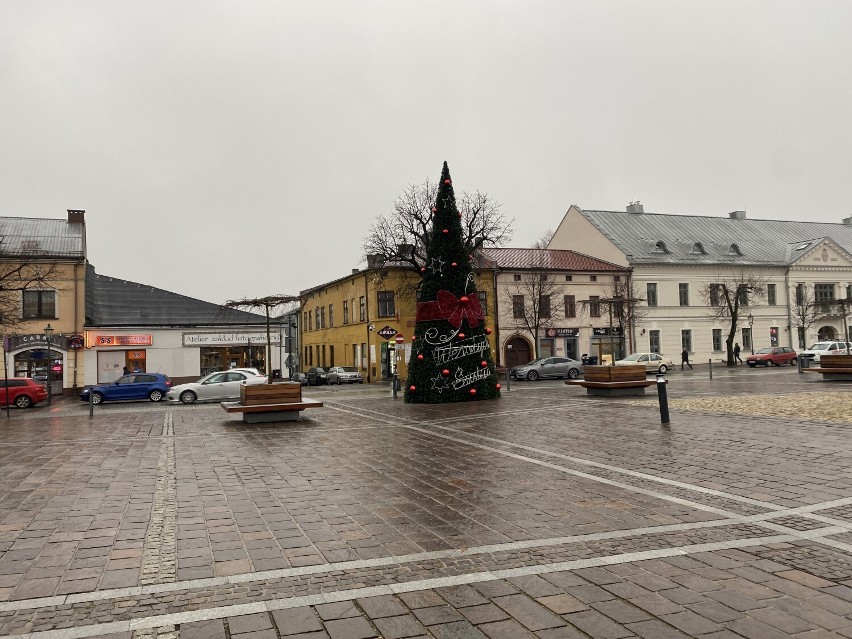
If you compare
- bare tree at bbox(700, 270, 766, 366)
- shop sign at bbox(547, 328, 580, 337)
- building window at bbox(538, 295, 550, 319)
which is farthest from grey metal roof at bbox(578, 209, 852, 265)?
building window at bbox(538, 295, 550, 319)

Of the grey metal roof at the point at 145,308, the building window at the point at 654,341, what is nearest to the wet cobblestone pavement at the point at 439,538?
the grey metal roof at the point at 145,308

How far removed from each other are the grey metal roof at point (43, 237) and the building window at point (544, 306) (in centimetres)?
2886

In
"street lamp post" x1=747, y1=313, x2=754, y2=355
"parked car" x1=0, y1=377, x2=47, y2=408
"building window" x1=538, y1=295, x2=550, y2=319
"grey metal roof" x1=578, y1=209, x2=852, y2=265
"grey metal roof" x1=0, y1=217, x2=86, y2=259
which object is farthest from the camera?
"street lamp post" x1=747, y1=313, x2=754, y2=355

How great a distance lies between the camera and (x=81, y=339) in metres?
36.5

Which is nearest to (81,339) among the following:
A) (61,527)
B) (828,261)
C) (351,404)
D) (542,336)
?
(351,404)

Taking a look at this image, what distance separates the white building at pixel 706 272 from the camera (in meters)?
49.7

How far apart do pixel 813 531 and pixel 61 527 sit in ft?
21.9

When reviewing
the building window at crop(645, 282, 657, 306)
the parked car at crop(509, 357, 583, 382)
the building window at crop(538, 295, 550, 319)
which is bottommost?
the parked car at crop(509, 357, 583, 382)

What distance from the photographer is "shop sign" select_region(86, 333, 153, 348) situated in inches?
1515

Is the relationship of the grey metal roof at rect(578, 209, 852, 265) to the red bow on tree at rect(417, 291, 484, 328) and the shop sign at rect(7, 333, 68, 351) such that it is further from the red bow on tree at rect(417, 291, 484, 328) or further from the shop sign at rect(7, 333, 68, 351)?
the shop sign at rect(7, 333, 68, 351)

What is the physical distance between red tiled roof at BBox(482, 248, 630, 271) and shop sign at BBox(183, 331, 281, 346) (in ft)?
55.8

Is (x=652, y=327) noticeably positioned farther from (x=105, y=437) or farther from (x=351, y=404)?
(x=105, y=437)

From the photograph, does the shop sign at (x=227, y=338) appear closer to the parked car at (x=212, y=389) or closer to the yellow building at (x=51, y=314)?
the yellow building at (x=51, y=314)

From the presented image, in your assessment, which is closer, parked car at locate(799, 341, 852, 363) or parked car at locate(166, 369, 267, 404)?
parked car at locate(166, 369, 267, 404)
